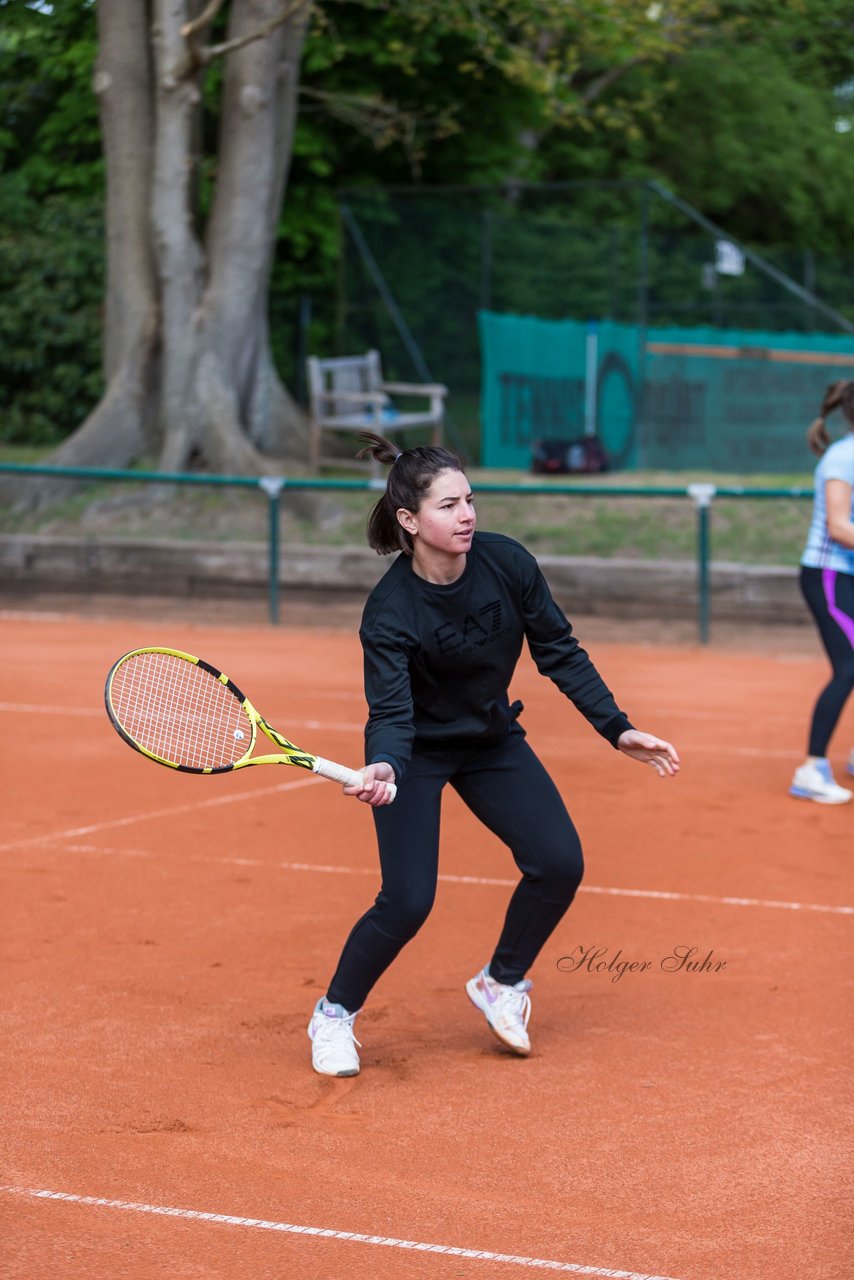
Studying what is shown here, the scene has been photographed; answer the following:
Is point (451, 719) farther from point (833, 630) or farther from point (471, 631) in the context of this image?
point (833, 630)

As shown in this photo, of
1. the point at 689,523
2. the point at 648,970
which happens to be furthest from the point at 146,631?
the point at 648,970

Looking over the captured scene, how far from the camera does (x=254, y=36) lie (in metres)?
15.7

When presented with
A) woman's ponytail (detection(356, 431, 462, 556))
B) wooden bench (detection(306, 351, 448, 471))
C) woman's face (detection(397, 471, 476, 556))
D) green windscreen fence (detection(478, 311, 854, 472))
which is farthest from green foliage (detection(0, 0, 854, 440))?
woman's face (detection(397, 471, 476, 556))

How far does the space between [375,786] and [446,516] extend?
737 millimetres

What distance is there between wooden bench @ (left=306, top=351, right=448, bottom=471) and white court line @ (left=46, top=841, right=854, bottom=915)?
11.0 meters

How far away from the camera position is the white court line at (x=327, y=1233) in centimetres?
363

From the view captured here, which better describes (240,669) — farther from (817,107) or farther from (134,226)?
(817,107)

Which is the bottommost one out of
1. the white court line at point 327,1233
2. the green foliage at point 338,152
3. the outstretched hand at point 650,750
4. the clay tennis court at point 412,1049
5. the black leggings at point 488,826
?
the clay tennis court at point 412,1049

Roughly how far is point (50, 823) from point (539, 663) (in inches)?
145

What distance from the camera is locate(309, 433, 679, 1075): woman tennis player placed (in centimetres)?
457

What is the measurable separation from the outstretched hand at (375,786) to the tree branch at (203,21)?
42.0ft

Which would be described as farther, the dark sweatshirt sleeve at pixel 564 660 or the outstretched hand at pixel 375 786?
the dark sweatshirt sleeve at pixel 564 660

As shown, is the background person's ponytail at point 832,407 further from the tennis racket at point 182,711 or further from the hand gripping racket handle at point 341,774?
the hand gripping racket handle at point 341,774

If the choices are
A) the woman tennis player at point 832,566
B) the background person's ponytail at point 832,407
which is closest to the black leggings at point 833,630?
the woman tennis player at point 832,566
